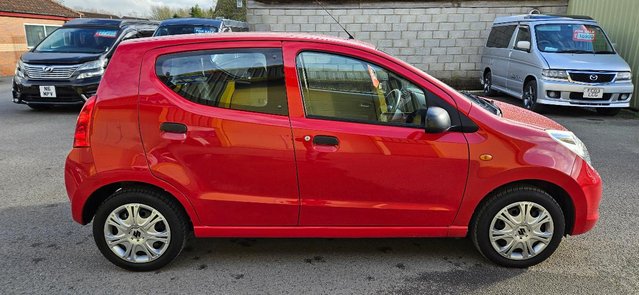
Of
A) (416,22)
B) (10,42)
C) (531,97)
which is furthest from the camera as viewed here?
(10,42)

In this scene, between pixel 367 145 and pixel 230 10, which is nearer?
pixel 367 145

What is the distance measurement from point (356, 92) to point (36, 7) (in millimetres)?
27396

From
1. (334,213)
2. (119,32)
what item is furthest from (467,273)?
(119,32)

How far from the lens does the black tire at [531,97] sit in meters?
8.84

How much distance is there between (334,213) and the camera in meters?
3.02

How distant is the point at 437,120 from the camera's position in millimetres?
2805

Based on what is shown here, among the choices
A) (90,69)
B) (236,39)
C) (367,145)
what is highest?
(236,39)

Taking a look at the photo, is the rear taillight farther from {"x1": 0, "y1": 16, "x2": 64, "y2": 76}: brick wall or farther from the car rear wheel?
{"x1": 0, "y1": 16, "x2": 64, "y2": 76}: brick wall

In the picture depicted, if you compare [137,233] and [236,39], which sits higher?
[236,39]

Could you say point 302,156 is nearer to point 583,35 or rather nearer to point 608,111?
point 583,35

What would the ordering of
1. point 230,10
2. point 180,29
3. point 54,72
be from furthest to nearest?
point 230,10
point 180,29
point 54,72

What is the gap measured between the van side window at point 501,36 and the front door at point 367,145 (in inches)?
328

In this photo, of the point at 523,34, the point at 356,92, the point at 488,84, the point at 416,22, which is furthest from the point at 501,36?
the point at 356,92

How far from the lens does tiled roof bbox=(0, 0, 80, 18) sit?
70.9 ft
